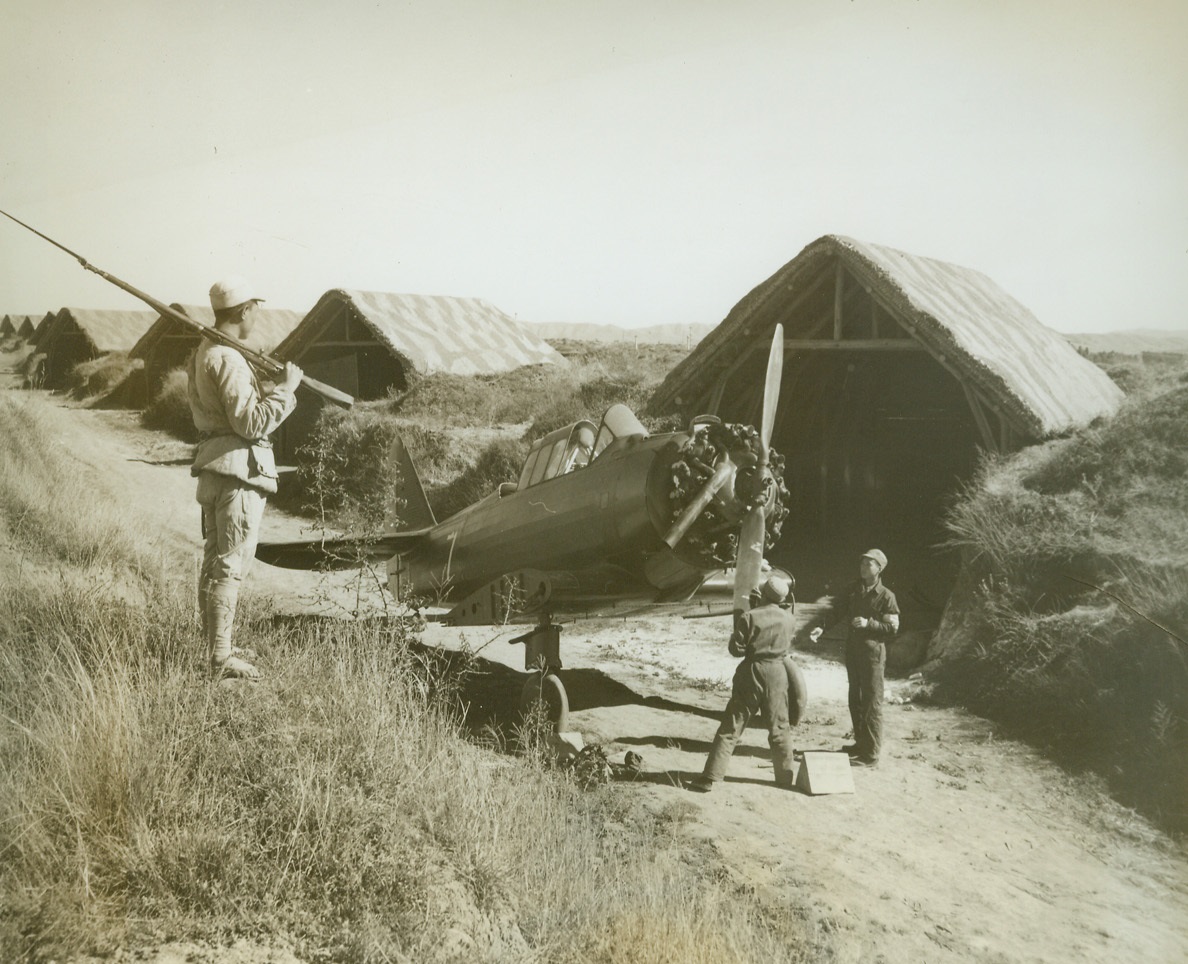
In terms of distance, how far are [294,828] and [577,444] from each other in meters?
3.53

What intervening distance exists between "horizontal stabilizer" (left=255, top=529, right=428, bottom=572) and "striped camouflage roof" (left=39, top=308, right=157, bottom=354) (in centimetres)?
208

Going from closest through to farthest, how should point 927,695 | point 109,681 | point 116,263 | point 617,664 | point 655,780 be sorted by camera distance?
point 109,681 → point 116,263 → point 655,780 → point 927,695 → point 617,664

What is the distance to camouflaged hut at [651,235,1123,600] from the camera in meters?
8.02

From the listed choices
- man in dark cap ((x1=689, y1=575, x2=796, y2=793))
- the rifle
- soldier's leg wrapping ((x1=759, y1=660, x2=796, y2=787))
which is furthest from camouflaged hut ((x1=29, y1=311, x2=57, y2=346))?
soldier's leg wrapping ((x1=759, y1=660, x2=796, y2=787))

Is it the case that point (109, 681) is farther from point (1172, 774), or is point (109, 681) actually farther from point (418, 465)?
point (418, 465)

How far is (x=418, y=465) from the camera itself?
33.8 feet

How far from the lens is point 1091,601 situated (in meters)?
5.98

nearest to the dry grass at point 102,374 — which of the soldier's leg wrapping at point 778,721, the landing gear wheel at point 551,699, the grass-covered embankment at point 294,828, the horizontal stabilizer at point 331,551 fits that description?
the horizontal stabilizer at point 331,551

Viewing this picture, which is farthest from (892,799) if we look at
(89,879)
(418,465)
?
(418,465)

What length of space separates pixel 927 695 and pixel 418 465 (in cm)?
652

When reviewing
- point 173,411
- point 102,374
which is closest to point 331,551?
point 102,374

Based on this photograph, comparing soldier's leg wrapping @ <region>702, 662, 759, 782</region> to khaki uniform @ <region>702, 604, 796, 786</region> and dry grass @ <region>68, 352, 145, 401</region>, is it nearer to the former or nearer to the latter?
khaki uniform @ <region>702, 604, 796, 786</region>

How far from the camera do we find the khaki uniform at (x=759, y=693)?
529 cm

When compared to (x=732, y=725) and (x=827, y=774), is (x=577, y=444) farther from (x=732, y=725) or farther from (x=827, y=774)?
(x=827, y=774)
